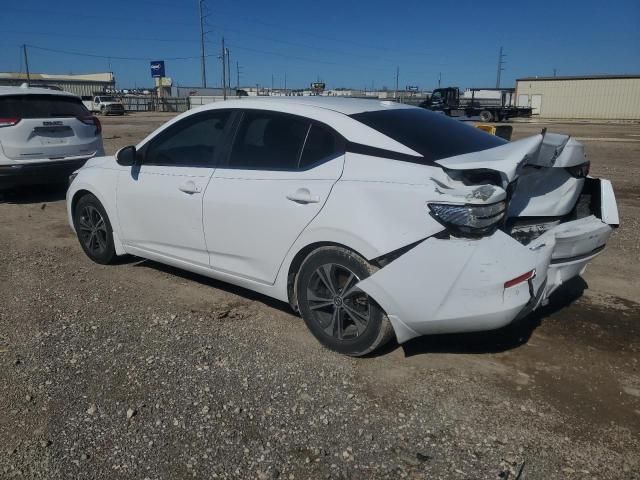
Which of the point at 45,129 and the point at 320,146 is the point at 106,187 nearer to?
the point at 320,146

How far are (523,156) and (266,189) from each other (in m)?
1.66

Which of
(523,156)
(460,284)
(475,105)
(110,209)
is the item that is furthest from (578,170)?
(475,105)

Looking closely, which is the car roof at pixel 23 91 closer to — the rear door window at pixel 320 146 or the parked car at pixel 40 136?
the parked car at pixel 40 136

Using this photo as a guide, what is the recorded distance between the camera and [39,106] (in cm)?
854

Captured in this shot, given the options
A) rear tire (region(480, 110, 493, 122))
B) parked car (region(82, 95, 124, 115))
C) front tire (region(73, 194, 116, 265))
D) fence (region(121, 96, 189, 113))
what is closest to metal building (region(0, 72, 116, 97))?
fence (region(121, 96, 189, 113))

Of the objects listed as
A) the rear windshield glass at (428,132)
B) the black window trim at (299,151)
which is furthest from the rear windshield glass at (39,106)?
the rear windshield glass at (428,132)

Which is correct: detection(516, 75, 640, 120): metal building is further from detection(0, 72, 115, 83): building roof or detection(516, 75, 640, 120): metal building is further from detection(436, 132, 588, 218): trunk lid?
detection(0, 72, 115, 83): building roof

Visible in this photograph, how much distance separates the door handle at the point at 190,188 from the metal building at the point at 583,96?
5129 centimetres

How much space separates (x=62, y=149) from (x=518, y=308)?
302 inches

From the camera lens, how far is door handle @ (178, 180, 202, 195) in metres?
A: 4.32

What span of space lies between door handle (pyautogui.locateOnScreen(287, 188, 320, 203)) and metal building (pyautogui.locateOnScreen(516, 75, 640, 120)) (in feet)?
169

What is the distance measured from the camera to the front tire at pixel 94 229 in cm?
539

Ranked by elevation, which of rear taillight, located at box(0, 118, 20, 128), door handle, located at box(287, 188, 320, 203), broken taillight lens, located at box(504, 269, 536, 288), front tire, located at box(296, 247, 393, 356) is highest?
rear taillight, located at box(0, 118, 20, 128)

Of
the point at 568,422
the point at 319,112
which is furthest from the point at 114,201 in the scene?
the point at 568,422
